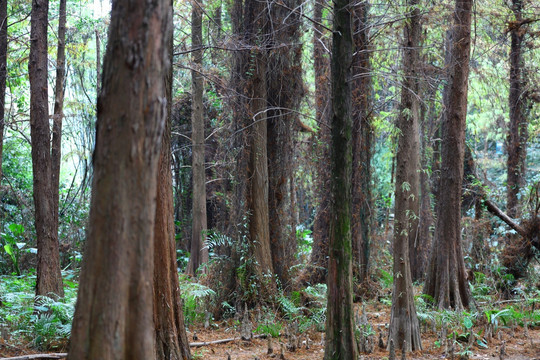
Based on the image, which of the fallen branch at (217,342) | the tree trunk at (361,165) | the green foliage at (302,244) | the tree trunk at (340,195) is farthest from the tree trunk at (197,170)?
the tree trunk at (340,195)

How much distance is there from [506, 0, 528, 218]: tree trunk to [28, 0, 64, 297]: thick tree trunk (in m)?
12.3

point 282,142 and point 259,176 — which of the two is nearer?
point 259,176

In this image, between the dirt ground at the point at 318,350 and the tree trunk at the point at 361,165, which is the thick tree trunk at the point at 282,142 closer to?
the tree trunk at the point at 361,165

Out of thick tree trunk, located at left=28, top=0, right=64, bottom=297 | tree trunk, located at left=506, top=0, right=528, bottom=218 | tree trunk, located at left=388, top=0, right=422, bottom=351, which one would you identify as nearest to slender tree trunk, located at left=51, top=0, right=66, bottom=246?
thick tree trunk, located at left=28, top=0, right=64, bottom=297

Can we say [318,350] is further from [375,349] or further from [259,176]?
[259,176]

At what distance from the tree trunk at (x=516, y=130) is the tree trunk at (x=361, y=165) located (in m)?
5.36

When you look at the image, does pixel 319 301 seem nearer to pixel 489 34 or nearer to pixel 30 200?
pixel 489 34

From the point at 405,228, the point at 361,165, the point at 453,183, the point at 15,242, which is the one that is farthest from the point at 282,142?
the point at 15,242

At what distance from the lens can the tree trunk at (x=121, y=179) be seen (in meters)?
3.34

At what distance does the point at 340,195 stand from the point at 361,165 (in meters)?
5.84

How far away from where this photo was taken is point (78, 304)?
347 centimetres

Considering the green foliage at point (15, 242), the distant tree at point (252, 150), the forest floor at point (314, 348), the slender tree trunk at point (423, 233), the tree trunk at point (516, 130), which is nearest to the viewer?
the forest floor at point (314, 348)

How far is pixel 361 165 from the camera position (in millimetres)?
11531

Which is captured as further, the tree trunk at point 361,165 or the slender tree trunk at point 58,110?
the tree trunk at point 361,165
